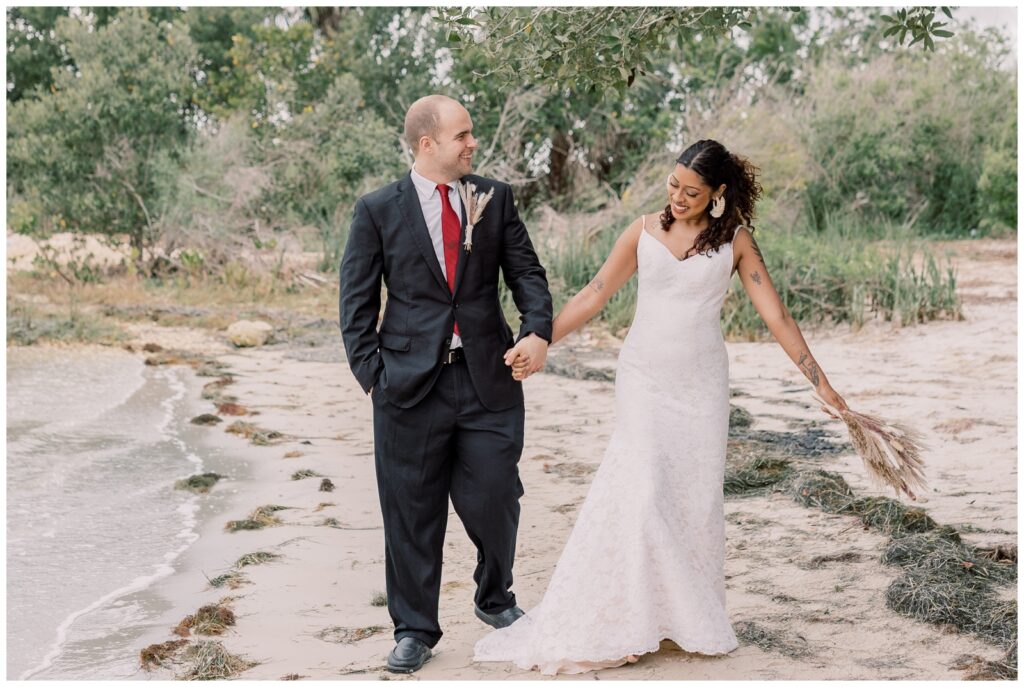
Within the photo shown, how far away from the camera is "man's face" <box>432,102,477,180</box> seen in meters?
4.20

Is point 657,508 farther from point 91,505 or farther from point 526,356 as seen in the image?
point 91,505

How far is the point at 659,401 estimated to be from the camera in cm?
429

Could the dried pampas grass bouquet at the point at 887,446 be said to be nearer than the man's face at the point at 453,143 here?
No

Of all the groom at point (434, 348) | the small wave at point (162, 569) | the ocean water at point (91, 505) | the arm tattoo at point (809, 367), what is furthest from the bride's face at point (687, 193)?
the small wave at point (162, 569)

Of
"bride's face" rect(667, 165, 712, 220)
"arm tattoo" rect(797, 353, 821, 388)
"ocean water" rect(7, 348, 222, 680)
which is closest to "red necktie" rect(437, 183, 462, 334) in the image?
"bride's face" rect(667, 165, 712, 220)

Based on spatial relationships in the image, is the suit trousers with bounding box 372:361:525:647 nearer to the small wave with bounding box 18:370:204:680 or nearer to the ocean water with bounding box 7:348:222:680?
the ocean water with bounding box 7:348:222:680

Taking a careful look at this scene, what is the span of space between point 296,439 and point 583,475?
255 centimetres

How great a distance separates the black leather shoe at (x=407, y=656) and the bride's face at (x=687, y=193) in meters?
1.67

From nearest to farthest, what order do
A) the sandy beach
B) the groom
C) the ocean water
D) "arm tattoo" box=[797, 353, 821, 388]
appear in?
1. the groom
2. "arm tattoo" box=[797, 353, 821, 388]
3. the sandy beach
4. the ocean water

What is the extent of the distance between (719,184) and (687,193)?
11cm

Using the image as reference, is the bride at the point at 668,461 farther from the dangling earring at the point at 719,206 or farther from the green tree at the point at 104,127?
the green tree at the point at 104,127

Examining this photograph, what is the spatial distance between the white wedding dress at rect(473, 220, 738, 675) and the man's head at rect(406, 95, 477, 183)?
2.19ft

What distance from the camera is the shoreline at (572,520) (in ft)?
14.9

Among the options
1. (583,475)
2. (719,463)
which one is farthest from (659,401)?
(583,475)
